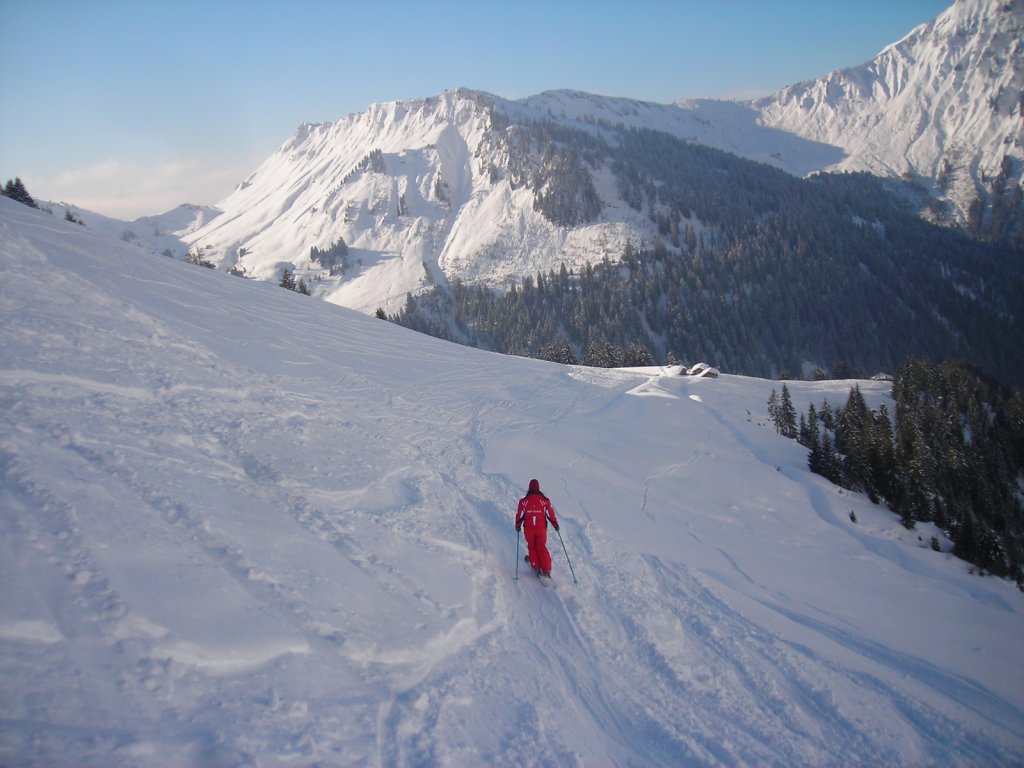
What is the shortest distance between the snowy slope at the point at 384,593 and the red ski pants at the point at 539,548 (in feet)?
1.29

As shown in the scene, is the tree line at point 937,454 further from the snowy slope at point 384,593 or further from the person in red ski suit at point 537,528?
the person in red ski suit at point 537,528

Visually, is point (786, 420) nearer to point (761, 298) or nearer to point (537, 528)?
point (537, 528)

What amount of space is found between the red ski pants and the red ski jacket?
50 mm

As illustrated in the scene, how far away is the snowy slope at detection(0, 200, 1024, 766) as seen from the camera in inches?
195

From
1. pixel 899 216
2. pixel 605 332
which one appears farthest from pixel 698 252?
pixel 899 216

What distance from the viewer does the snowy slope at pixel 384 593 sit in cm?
494

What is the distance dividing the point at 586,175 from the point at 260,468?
180 m

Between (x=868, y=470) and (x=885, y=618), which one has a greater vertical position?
(x=868, y=470)

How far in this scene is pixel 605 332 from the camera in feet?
376

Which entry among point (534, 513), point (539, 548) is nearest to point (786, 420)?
point (534, 513)

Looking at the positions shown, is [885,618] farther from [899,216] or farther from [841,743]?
[899,216]

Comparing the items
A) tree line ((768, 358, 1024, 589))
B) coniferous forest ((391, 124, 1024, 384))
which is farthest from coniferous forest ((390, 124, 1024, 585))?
tree line ((768, 358, 1024, 589))

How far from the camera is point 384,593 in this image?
24.6 ft

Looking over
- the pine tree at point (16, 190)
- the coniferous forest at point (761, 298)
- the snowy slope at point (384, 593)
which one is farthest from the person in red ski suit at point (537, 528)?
the coniferous forest at point (761, 298)
